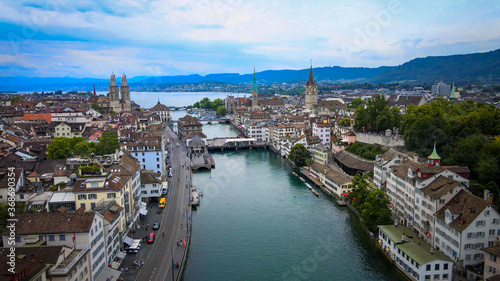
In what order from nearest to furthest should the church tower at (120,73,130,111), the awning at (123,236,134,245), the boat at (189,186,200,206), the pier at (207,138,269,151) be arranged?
the awning at (123,236,134,245)
the boat at (189,186,200,206)
the pier at (207,138,269,151)
the church tower at (120,73,130,111)

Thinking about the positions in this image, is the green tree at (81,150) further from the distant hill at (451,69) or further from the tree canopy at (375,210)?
the distant hill at (451,69)

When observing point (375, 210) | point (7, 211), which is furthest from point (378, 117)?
point (7, 211)

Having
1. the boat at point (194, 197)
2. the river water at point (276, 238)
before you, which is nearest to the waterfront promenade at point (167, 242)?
the boat at point (194, 197)

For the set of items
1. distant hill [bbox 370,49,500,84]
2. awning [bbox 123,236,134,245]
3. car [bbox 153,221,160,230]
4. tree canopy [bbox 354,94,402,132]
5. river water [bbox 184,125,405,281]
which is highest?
distant hill [bbox 370,49,500,84]

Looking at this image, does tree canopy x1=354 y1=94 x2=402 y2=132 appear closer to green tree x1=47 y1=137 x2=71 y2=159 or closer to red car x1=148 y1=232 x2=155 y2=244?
red car x1=148 y1=232 x2=155 y2=244

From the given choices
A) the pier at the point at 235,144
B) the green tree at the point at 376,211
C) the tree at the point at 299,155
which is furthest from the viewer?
the pier at the point at 235,144

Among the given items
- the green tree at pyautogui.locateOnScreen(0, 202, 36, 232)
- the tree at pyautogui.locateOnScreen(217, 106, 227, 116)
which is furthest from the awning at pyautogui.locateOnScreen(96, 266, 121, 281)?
the tree at pyautogui.locateOnScreen(217, 106, 227, 116)
